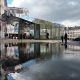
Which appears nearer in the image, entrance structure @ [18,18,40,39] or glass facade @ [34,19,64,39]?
glass facade @ [34,19,64,39]

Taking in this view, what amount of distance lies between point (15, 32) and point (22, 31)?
26204mm

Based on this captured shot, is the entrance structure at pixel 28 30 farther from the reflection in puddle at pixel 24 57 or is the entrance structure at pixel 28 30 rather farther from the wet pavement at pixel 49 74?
the wet pavement at pixel 49 74

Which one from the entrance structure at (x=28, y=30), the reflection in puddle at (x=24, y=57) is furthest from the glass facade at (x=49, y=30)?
the reflection in puddle at (x=24, y=57)

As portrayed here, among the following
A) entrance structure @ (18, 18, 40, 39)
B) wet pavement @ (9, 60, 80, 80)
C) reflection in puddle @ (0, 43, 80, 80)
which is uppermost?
entrance structure @ (18, 18, 40, 39)

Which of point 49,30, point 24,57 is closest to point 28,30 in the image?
point 49,30

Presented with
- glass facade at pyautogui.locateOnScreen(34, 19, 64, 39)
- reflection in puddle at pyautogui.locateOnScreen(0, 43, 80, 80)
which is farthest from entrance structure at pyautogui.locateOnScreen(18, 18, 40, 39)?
reflection in puddle at pyautogui.locateOnScreen(0, 43, 80, 80)

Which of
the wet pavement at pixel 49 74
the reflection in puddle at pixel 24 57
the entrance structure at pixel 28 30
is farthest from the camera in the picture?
the entrance structure at pixel 28 30

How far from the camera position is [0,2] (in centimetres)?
5781

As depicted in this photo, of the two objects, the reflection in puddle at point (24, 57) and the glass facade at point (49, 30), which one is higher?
the glass facade at point (49, 30)

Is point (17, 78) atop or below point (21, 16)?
below

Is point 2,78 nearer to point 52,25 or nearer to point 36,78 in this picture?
point 36,78

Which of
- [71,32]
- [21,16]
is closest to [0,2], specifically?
[21,16]

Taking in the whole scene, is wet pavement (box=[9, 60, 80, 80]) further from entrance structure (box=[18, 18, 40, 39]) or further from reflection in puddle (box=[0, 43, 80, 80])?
entrance structure (box=[18, 18, 40, 39])

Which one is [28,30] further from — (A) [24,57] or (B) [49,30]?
(A) [24,57]
